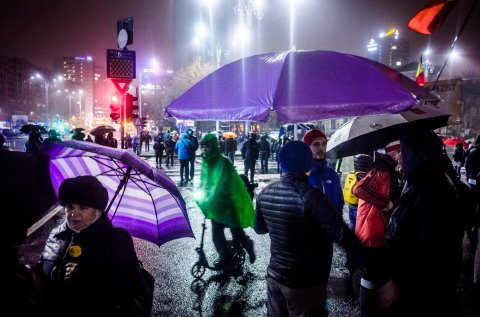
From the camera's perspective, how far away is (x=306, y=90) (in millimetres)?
3178

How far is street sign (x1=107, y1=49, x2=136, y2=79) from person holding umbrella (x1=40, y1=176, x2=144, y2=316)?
31.9ft

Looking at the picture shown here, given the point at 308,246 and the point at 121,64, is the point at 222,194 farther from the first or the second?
the point at 121,64

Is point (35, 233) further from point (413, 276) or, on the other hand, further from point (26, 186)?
point (413, 276)

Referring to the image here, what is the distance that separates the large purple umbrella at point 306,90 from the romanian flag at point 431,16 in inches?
68.1

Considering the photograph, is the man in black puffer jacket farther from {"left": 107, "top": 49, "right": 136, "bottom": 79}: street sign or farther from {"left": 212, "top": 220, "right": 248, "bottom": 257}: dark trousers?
{"left": 107, "top": 49, "right": 136, "bottom": 79}: street sign

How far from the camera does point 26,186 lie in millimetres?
1659

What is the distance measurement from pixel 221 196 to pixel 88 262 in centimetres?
312

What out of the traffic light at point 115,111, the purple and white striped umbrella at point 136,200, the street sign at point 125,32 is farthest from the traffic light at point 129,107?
the purple and white striped umbrella at point 136,200

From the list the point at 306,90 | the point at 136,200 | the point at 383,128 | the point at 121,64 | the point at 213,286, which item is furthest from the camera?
the point at 121,64

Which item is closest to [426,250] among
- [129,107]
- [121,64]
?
[121,64]

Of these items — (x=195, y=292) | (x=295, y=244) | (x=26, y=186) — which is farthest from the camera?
(x=195, y=292)

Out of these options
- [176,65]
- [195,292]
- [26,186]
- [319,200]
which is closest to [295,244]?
[319,200]

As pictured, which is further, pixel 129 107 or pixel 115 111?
pixel 115 111

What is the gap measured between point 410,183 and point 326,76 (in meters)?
1.28
